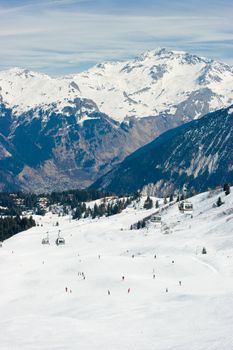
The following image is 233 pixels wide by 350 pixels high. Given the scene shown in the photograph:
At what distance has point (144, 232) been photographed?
168500 millimetres

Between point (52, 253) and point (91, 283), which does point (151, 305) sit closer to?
point (91, 283)

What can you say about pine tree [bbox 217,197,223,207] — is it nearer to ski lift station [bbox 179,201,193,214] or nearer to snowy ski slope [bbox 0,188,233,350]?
ski lift station [bbox 179,201,193,214]

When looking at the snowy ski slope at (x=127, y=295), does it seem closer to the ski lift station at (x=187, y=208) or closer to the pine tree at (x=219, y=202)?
the pine tree at (x=219, y=202)

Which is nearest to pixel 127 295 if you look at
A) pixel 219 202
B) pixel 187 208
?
pixel 219 202

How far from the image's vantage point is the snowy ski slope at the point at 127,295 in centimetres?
5653

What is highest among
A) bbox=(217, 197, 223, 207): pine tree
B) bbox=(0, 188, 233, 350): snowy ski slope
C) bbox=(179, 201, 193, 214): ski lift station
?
bbox=(0, 188, 233, 350): snowy ski slope

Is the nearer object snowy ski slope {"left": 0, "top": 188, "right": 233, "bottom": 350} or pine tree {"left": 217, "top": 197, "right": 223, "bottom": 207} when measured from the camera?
snowy ski slope {"left": 0, "top": 188, "right": 233, "bottom": 350}

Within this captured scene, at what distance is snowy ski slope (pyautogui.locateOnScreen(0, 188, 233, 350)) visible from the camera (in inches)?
2226

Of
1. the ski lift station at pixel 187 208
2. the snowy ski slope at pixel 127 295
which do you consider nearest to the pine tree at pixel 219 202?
the ski lift station at pixel 187 208

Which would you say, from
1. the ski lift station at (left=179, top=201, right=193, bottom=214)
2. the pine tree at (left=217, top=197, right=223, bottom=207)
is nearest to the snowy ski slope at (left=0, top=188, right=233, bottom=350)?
the pine tree at (left=217, top=197, right=223, bottom=207)

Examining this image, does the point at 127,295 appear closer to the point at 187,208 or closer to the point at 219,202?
the point at 219,202

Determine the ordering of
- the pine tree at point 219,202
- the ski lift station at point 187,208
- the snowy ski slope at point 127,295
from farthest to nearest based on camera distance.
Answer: the ski lift station at point 187,208 → the pine tree at point 219,202 → the snowy ski slope at point 127,295

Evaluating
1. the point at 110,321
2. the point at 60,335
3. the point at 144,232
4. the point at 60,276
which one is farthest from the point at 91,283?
the point at 144,232

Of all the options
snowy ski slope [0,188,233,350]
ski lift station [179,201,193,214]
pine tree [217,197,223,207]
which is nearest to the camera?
snowy ski slope [0,188,233,350]
